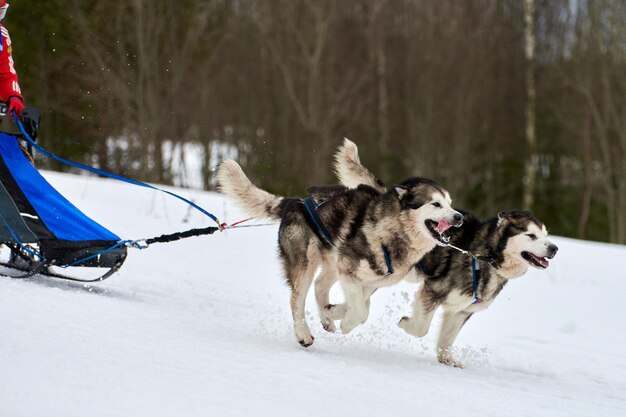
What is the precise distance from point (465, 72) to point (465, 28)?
6.40 feet

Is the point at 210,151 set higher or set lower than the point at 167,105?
lower

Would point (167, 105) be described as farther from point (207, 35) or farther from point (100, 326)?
point (100, 326)

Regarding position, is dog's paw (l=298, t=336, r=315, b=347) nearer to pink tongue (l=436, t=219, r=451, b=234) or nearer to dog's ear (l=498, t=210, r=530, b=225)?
pink tongue (l=436, t=219, r=451, b=234)

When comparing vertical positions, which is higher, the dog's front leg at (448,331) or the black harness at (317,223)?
the black harness at (317,223)

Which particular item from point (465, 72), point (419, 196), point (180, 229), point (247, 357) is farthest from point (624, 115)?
point (247, 357)

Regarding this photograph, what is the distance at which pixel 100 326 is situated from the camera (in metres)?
3.79

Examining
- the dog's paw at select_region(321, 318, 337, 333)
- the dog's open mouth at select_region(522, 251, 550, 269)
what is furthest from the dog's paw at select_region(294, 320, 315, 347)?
the dog's open mouth at select_region(522, 251, 550, 269)

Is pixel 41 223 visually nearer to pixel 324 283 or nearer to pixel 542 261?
pixel 324 283

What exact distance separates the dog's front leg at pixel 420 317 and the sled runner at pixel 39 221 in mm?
1389

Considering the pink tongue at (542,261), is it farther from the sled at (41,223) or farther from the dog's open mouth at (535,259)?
the sled at (41,223)

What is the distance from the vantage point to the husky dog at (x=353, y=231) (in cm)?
451

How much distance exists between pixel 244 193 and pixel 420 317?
1.42 m

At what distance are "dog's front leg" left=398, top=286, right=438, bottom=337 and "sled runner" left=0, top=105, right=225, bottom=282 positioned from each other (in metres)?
1.39

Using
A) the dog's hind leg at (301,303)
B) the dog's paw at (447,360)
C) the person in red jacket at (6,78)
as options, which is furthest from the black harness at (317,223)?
the person in red jacket at (6,78)
